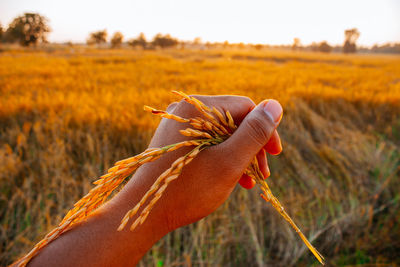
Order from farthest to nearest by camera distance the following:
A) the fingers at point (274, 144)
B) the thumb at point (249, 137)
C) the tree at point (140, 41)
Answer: the tree at point (140, 41)
the fingers at point (274, 144)
the thumb at point (249, 137)

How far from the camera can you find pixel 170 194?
0.84m

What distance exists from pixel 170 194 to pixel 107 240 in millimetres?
230

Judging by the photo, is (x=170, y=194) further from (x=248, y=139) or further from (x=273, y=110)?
(x=273, y=110)

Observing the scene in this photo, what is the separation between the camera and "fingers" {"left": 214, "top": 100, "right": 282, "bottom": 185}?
0.84 m

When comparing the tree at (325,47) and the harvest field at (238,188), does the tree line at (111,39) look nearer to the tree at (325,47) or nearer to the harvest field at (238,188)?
the tree at (325,47)

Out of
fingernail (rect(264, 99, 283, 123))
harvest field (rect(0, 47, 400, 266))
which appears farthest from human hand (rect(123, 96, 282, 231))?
harvest field (rect(0, 47, 400, 266))

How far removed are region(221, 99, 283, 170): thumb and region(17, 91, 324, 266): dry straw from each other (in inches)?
1.7

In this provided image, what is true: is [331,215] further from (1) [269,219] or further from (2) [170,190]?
(2) [170,190]

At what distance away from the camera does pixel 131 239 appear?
0.75 meters

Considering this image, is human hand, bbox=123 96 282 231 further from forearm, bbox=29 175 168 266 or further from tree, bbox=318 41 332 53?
tree, bbox=318 41 332 53

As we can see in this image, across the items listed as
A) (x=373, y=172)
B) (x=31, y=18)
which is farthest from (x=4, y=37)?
(x=373, y=172)

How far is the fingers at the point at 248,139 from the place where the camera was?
32.9 inches

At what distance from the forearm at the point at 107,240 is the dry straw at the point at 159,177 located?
3 cm

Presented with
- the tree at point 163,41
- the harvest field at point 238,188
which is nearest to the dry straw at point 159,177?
the harvest field at point 238,188
